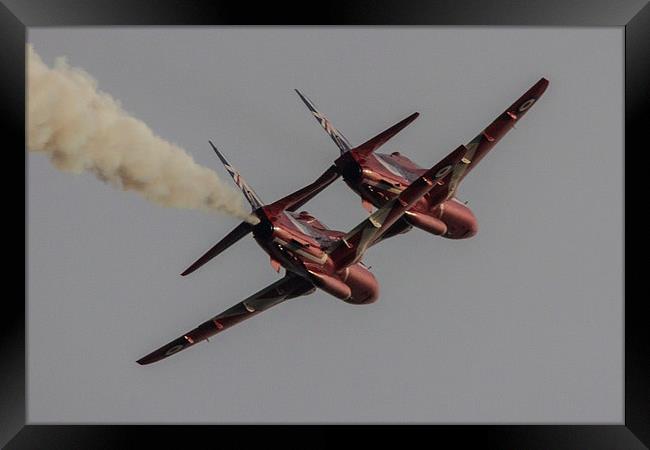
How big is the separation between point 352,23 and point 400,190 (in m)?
10.4

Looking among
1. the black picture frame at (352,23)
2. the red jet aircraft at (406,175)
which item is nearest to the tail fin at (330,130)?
the red jet aircraft at (406,175)

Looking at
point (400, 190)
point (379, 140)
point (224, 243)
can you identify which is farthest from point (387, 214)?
point (224, 243)

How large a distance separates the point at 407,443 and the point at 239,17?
388 inches

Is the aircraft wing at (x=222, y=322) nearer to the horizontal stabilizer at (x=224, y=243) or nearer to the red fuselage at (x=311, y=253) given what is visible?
the red fuselage at (x=311, y=253)

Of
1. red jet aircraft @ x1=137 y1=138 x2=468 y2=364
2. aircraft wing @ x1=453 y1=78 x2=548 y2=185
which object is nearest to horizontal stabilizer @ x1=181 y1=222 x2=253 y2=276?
red jet aircraft @ x1=137 y1=138 x2=468 y2=364

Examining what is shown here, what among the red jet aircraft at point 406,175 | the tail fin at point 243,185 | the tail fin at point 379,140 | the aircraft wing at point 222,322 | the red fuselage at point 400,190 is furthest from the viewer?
the aircraft wing at point 222,322

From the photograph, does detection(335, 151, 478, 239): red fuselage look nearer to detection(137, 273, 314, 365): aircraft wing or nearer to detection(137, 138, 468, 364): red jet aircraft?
detection(137, 138, 468, 364): red jet aircraft

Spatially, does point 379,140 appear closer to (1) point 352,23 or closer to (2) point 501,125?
(2) point 501,125

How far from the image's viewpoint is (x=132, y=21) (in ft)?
90.1

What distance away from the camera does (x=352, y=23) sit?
90.5ft

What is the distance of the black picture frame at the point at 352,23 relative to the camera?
88.7ft

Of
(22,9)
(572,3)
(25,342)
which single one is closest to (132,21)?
(22,9)

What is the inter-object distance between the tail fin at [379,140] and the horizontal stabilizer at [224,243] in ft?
17.1

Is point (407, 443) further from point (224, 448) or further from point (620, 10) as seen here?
point (620, 10)
